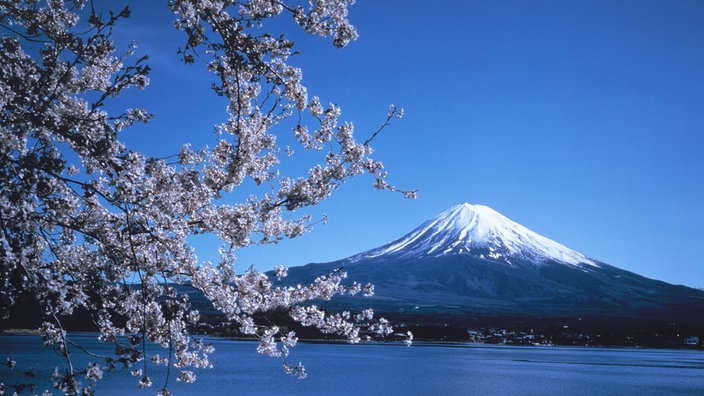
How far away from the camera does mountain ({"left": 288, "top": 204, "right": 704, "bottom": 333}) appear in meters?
130

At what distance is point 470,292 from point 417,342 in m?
39.9

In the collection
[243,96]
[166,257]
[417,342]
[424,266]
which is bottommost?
[417,342]

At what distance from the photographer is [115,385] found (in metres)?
37.4

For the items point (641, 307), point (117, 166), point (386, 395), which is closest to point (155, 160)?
Result: point (117, 166)

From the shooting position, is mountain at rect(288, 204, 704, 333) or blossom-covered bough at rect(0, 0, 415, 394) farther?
mountain at rect(288, 204, 704, 333)

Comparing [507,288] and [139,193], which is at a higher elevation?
[507,288]

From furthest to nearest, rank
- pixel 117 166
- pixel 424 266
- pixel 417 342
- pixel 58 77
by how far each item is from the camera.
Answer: pixel 424 266
pixel 417 342
pixel 58 77
pixel 117 166

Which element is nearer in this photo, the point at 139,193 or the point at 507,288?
the point at 139,193

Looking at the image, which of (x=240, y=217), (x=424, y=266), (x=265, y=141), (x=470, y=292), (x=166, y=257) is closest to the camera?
(x=166, y=257)

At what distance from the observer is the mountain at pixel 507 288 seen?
129750 mm

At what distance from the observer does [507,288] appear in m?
168

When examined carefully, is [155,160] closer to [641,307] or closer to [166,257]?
[166,257]

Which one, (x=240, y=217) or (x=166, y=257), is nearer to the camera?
(x=166, y=257)

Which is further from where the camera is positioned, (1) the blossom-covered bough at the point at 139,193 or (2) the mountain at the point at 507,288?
(2) the mountain at the point at 507,288
